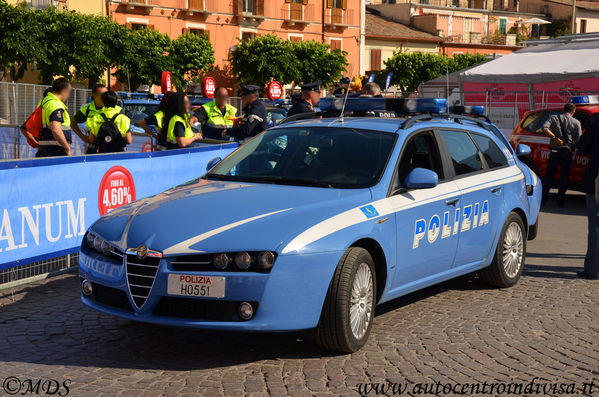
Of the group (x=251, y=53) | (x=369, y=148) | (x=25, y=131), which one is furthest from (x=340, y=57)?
(x=369, y=148)

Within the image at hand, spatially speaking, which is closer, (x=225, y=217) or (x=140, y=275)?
(x=140, y=275)

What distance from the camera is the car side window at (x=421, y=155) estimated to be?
646 cm

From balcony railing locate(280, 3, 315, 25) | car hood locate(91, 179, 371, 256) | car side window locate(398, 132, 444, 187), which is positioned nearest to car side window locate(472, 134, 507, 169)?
car side window locate(398, 132, 444, 187)

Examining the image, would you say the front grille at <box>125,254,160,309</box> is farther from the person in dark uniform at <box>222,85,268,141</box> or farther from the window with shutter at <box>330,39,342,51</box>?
the window with shutter at <box>330,39,342,51</box>

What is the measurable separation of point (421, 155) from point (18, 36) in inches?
1281

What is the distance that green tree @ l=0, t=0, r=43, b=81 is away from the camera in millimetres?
35594

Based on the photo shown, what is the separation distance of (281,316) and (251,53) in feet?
155

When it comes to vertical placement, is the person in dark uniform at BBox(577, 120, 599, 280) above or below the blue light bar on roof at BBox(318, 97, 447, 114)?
below

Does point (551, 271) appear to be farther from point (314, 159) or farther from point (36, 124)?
point (36, 124)

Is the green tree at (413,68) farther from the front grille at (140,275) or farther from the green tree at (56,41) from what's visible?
the front grille at (140,275)

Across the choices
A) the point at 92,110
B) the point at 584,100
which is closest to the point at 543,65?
the point at 584,100

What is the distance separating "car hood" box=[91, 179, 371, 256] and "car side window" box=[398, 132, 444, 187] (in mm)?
638

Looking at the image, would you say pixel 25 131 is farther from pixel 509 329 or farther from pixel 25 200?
pixel 509 329

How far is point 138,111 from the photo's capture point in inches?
803
